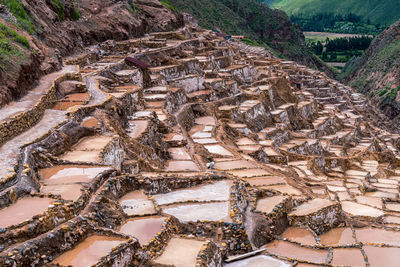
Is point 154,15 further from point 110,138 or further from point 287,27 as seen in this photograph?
point 287,27

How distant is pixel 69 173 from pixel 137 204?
2424 mm

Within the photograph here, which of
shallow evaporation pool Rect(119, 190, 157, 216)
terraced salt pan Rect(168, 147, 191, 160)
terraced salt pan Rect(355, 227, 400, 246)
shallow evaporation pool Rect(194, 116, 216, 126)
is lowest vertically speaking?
terraced salt pan Rect(355, 227, 400, 246)

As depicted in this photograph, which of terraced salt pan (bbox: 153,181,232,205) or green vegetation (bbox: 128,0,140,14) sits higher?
green vegetation (bbox: 128,0,140,14)

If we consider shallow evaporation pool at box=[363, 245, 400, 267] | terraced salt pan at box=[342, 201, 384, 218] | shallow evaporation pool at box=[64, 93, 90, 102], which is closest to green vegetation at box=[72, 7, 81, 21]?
shallow evaporation pool at box=[64, 93, 90, 102]

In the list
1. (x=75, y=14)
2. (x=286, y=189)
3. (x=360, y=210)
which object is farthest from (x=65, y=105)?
(x=75, y=14)

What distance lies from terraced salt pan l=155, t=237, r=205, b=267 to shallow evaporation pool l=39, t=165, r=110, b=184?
11.2 ft

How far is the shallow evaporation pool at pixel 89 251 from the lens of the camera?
9.62 metres

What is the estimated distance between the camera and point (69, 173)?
13.9 m

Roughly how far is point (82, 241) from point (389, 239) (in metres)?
13.1

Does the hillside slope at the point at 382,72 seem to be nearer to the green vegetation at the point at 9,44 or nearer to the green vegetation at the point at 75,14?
the green vegetation at the point at 75,14

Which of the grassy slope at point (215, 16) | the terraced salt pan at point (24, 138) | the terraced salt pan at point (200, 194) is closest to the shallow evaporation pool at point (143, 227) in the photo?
the terraced salt pan at point (200, 194)

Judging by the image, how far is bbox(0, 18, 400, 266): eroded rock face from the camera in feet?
35.7

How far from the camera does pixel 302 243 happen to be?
51.2ft

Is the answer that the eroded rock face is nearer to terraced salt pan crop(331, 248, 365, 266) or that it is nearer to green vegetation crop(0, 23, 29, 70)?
terraced salt pan crop(331, 248, 365, 266)
